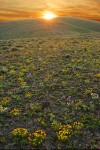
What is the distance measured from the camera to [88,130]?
1535 cm

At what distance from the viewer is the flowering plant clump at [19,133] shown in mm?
14641

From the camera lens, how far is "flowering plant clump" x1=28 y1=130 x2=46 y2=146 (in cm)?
1399

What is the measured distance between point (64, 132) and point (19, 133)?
8.35 ft

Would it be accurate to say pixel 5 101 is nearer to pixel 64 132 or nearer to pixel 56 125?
pixel 56 125

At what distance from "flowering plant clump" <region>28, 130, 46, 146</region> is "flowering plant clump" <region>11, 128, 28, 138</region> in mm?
383

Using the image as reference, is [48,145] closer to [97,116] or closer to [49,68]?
[97,116]

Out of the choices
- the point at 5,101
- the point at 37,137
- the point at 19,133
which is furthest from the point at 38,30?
the point at 37,137

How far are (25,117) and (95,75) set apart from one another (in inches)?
452

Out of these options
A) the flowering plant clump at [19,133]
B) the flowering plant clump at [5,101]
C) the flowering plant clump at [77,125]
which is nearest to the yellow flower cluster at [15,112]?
the flowering plant clump at [5,101]

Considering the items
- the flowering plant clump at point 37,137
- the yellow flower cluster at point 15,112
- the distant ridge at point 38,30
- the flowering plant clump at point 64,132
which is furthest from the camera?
the distant ridge at point 38,30

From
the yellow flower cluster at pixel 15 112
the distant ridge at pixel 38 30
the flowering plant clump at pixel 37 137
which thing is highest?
the distant ridge at pixel 38 30

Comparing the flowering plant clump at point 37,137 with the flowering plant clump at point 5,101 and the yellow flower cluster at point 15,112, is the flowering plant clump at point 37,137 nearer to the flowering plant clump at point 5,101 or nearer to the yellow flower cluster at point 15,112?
the yellow flower cluster at point 15,112

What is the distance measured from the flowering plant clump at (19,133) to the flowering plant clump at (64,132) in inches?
75.1

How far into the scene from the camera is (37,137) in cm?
1438
